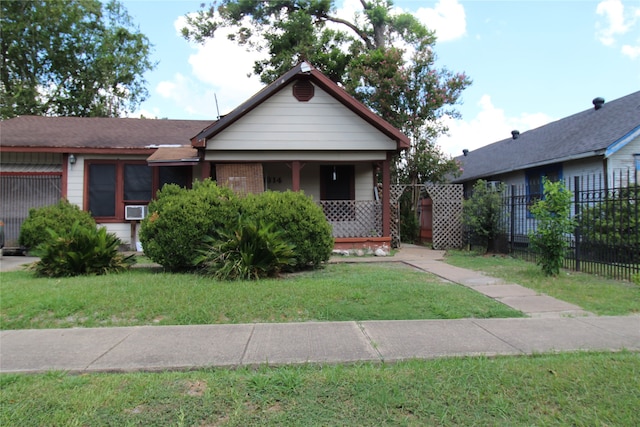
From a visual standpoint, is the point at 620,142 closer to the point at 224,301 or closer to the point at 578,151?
the point at 578,151

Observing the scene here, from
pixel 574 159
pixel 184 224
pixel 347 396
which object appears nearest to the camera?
pixel 347 396

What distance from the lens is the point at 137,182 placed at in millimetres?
13125

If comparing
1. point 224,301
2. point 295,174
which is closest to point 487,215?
point 295,174

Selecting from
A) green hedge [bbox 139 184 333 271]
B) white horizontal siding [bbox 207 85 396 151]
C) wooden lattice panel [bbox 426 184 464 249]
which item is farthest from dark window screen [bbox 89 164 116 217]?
wooden lattice panel [bbox 426 184 464 249]

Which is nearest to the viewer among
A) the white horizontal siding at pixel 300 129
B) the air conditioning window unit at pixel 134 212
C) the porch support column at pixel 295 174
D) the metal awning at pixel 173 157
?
the metal awning at pixel 173 157

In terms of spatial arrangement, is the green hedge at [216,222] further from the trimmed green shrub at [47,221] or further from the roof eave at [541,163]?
the roof eave at [541,163]

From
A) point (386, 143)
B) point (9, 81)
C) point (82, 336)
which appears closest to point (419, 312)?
point (82, 336)

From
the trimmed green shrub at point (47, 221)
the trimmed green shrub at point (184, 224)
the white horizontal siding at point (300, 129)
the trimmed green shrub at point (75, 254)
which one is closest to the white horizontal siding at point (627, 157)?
the white horizontal siding at point (300, 129)

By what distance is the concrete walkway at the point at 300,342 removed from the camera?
13.3 ft

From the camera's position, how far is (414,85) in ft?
55.5

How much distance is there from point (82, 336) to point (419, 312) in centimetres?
420

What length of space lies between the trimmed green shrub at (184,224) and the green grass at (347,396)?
189 inches

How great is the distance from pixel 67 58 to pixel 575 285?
31.0 meters

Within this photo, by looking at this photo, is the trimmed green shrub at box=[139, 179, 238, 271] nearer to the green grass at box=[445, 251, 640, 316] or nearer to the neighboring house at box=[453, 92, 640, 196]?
the green grass at box=[445, 251, 640, 316]
